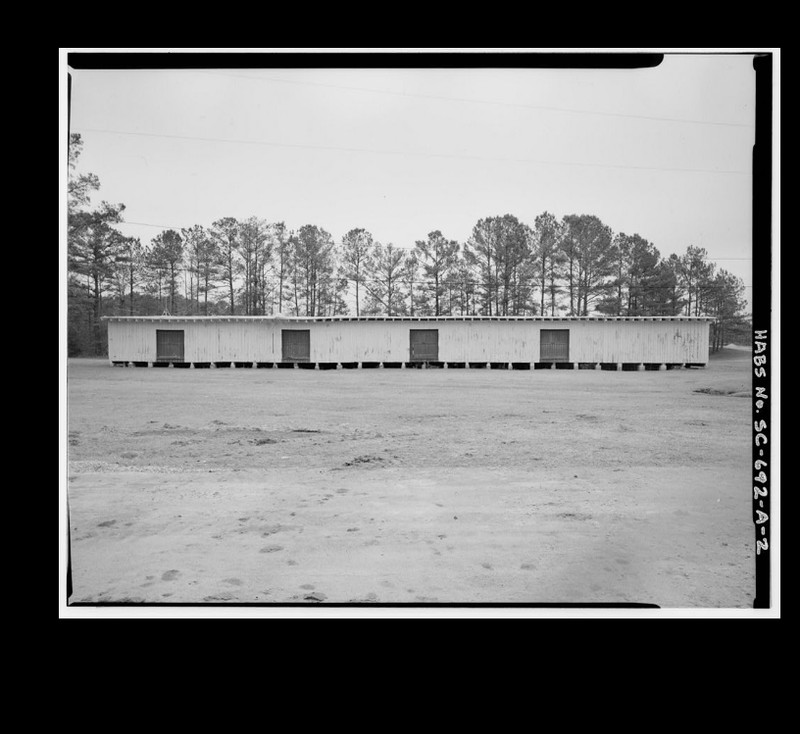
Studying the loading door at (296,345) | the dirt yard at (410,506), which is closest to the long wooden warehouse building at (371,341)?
the loading door at (296,345)

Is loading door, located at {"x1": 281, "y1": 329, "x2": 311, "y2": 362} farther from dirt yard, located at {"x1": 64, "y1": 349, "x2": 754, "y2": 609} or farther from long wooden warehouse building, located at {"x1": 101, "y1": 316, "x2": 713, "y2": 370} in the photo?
dirt yard, located at {"x1": 64, "y1": 349, "x2": 754, "y2": 609}

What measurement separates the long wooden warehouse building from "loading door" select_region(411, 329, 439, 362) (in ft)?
0.14

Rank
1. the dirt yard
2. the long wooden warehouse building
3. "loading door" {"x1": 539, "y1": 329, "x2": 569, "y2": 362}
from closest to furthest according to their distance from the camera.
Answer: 1. the dirt yard
2. the long wooden warehouse building
3. "loading door" {"x1": 539, "y1": 329, "x2": 569, "y2": 362}

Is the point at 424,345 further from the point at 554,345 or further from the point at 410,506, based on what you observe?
the point at 410,506

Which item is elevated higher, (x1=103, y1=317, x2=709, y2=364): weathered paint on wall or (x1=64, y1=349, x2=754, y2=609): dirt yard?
(x1=103, y1=317, x2=709, y2=364): weathered paint on wall

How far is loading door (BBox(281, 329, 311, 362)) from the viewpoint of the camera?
23.0 metres

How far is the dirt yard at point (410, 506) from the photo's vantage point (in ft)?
11.0

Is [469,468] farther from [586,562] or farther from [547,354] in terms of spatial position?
[547,354]

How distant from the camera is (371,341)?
22906mm

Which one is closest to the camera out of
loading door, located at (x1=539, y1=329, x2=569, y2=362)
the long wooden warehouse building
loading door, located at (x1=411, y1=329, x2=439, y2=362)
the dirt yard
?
the dirt yard

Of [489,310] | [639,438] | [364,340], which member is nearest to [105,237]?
[364,340]

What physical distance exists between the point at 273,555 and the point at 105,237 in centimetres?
2575

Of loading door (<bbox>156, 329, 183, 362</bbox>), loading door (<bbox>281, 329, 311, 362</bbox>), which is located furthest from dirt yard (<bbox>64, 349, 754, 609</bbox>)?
loading door (<bbox>156, 329, 183, 362</bbox>)
